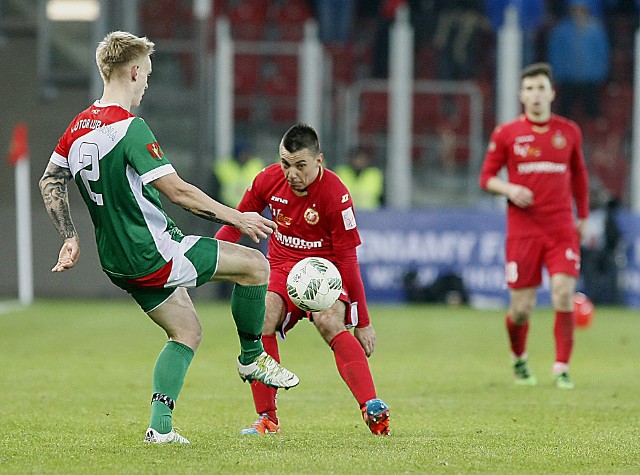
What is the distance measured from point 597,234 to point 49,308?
7.71 metres

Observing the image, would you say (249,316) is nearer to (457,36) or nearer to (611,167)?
(457,36)

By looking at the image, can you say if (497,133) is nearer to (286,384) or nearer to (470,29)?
(286,384)

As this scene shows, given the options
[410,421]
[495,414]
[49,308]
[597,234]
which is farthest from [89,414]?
[597,234]

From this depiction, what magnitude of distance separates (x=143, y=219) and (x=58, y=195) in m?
0.48

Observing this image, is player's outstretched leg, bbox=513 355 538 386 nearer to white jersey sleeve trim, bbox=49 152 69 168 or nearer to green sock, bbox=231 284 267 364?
green sock, bbox=231 284 267 364

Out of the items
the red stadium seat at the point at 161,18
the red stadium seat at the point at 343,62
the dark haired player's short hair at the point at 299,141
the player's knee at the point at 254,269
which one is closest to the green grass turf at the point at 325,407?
the player's knee at the point at 254,269

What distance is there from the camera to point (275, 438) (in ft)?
21.7

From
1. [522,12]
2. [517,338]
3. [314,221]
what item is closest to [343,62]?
[522,12]

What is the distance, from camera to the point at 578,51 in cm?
2058

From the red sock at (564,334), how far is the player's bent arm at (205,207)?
424 centimetres

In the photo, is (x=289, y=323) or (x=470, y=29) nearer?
(x=289, y=323)

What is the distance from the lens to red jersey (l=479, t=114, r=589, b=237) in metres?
9.98

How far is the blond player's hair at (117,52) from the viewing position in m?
6.10

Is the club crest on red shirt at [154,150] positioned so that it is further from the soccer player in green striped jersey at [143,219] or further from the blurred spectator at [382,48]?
the blurred spectator at [382,48]
